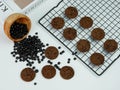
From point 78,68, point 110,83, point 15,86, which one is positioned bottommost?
point 110,83

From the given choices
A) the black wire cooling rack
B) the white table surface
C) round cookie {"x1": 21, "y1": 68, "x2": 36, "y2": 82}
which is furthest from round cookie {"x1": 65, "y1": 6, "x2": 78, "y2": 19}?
round cookie {"x1": 21, "y1": 68, "x2": 36, "y2": 82}

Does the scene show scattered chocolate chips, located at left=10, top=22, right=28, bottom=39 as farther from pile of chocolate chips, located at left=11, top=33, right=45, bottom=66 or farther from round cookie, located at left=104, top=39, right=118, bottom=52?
round cookie, located at left=104, top=39, right=118, bottom=52

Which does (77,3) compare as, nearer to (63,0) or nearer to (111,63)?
(63,0)

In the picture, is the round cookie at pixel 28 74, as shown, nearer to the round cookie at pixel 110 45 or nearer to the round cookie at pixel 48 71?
the round cookie at pixel 48 71

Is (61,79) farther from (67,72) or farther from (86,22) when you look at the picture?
(86,22)

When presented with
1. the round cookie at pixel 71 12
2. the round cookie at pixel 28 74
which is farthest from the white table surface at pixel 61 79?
the round cookie at pixel 71 12

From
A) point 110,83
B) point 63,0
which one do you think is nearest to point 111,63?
point 110,83
